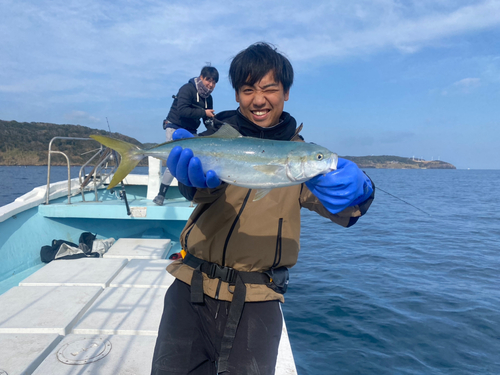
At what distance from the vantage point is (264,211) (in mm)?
2475

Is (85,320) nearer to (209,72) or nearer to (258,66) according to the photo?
(258,66)

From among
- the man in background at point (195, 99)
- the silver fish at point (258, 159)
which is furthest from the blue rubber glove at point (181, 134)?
the man in background at point (195, 99)

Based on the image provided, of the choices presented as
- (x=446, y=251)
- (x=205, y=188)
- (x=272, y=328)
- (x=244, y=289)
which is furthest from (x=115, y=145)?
(x=446, y=251)

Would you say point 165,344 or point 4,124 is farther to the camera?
point 4,124

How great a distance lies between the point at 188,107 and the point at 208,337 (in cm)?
541

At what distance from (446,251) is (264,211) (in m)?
13.2

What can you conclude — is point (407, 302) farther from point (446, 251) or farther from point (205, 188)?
point (205, 188)

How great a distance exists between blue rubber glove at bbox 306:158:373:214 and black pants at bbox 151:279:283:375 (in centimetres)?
87

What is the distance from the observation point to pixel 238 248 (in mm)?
2389

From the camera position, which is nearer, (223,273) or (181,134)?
(223,273)

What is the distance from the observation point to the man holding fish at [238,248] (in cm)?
224

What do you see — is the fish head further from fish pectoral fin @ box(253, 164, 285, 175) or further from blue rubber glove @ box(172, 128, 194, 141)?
blue rubber glove @ box(172, 128, 194, 141)

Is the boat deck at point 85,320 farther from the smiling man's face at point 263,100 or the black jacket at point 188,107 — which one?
the black jacket at point 188,107

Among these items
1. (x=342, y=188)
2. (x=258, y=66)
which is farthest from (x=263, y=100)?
(x=342, y=188)
